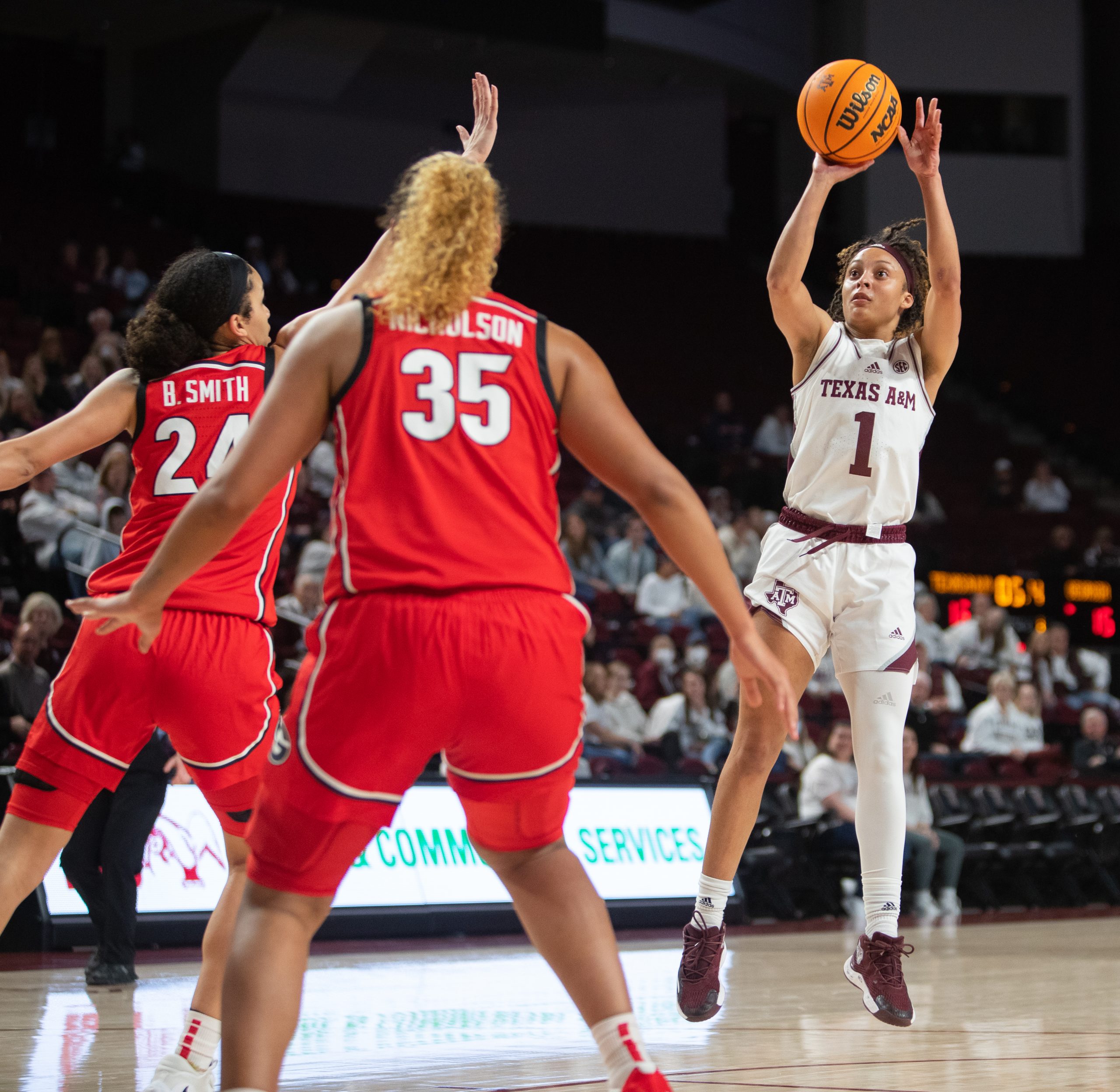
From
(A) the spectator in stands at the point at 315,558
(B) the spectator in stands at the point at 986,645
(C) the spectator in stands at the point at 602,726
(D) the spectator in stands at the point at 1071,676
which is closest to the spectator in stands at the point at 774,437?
(B) the spectator in stands at the point at 986,645

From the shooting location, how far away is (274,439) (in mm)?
2697

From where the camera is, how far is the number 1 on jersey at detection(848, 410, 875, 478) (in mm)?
4703

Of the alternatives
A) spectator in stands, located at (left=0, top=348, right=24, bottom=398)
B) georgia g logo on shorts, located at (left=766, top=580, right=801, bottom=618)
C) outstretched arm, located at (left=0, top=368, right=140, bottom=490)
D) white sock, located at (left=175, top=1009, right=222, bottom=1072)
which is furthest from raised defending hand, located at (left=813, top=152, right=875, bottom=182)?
spectator in stands, located at (left=0, top=348, right=24, bottom=398)

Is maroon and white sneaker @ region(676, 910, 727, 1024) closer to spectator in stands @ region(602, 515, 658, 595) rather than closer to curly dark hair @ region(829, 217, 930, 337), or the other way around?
curly dark hair @ region(829, 217, 930, 337)

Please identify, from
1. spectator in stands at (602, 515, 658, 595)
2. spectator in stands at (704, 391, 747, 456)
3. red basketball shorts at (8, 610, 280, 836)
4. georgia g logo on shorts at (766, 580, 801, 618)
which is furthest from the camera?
spectator in stands at (704, 391, 747, 456)

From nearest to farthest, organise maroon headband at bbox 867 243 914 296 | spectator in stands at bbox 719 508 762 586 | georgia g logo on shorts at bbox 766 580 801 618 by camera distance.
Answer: georgia g logo on shorts at bbox 766 580 801 618 < maroon headband at bbox 867 243 914 296 < spectator in stands at bbox 719 508 762 586

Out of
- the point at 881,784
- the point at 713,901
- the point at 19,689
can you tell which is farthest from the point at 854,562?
the point at 19,689

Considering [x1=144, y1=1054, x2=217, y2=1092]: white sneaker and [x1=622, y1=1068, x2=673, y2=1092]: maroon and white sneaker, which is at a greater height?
[x1=622, y1=1068, x2=673, y2=1092]: maroon and white sneaker

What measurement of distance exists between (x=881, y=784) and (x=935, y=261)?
64.2 inches

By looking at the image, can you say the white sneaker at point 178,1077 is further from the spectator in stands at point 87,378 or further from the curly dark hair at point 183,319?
the spectator in stands at point 87,378

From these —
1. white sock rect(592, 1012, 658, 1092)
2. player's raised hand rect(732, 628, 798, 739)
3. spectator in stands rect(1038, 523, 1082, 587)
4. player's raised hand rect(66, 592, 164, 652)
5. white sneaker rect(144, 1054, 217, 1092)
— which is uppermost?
player's raised hand rect(66, 592, 164, 652)

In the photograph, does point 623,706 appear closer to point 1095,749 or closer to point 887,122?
point 1095,749

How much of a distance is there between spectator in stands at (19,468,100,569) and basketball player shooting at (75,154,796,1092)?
793cm

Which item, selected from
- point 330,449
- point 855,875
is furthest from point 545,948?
point 330,449
